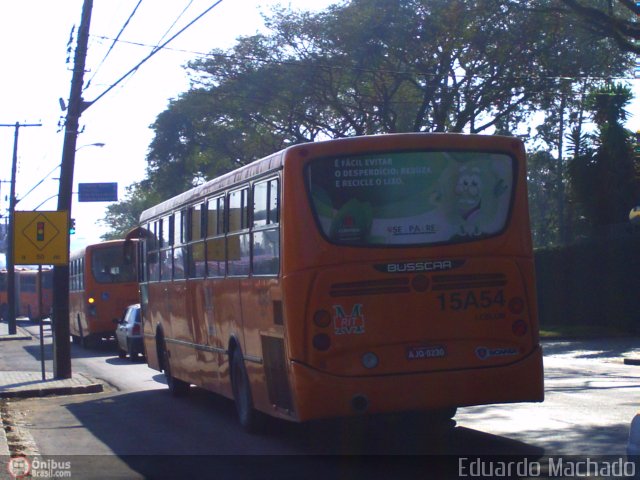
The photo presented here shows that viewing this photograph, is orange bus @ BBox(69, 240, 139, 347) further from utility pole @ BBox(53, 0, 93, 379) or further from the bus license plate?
the bus license plate

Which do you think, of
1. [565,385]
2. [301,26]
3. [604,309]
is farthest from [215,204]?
[301,26]

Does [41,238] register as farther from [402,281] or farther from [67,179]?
[402,281]

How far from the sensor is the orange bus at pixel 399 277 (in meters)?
9.66

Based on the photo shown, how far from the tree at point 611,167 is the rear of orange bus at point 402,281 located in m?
24.4

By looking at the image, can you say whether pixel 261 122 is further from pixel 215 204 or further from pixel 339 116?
pixel 215 204

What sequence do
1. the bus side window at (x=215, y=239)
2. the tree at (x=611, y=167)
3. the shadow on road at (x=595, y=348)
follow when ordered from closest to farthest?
the bus side window at (x=215, y=239), the shadow on road at (x=595, y=348), the tree at (x=611, y=167)

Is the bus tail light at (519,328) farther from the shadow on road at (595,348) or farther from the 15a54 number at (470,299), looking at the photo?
the shadow on road at (595,348)

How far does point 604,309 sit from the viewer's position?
106 ft

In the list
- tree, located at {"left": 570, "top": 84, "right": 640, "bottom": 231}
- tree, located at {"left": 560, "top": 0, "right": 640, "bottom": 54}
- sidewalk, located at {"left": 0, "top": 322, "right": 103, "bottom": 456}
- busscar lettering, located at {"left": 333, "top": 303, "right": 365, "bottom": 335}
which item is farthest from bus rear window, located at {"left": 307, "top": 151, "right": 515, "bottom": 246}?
tree, located at {"left": 570, "top": 84, "right": 640, "bottom": 231}

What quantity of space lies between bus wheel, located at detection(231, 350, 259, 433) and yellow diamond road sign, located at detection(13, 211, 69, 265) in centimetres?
823

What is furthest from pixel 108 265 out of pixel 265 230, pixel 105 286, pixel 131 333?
pixel 265 230

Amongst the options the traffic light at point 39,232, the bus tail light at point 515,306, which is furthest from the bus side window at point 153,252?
the bus tail light at point 515,306

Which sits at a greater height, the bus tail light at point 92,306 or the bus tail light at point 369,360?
the bus tail light at point 92,306

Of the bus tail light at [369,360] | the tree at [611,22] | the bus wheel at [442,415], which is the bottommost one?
the bus wheel at [442,415]
